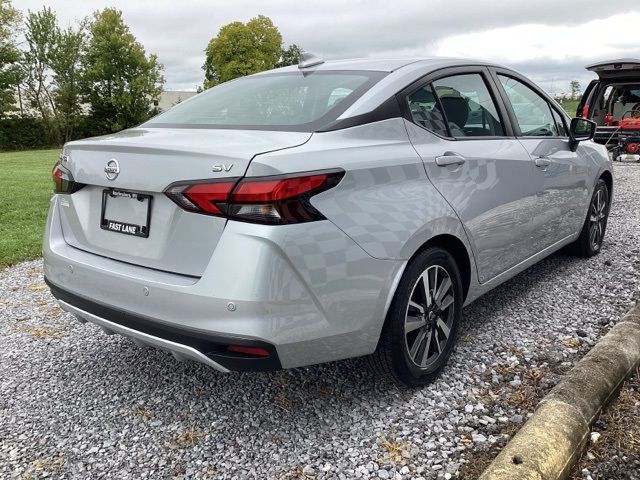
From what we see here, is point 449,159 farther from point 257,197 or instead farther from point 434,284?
point 257,197

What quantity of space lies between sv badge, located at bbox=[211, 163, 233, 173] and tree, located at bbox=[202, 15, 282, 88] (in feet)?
186

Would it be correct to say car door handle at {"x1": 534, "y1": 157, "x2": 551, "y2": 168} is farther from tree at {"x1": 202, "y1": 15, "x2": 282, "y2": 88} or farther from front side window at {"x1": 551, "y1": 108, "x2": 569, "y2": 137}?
tree at {"x1": 202, "y1": 15, "x2": 282, "y2": 88}

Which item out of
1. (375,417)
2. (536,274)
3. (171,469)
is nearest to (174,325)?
(171,469)

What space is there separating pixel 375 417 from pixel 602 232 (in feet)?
11.7

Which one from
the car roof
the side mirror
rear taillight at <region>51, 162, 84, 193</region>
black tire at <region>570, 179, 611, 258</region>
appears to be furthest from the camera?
black tire at <region>570, 179, 611, 258</region>

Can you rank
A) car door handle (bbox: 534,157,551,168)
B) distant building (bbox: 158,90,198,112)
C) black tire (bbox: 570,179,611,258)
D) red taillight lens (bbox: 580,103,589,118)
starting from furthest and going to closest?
distant building (bbox: 158,90,198,112) → red taillight lens (bbox: 580,103,589,118) → black tire (bbox: 570,179,611,258) → car door handle (bbox: 534,157,551,168)

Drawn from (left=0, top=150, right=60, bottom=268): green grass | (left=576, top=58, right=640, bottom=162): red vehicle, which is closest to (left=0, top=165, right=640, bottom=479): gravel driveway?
(left=0, top=150, right=60, bottom=268): green grass

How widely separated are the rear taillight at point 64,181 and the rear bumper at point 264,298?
0.42 m

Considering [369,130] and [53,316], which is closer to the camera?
[369,130]

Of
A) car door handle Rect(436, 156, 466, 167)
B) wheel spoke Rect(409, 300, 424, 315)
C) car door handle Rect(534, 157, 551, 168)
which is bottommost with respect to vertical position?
wheel spoke Rect(409, 300, 424, 315)

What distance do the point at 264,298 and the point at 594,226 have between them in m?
3.91

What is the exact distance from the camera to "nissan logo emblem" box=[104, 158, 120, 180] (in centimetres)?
249

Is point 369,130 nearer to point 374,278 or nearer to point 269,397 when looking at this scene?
point 374,278

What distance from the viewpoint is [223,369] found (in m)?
2.33
